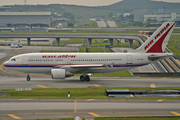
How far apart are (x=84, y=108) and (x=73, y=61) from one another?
1752 cm

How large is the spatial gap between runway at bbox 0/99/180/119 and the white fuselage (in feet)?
44.0

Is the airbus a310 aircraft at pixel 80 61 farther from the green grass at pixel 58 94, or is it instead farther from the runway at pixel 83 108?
the green grass at pixel 58 94

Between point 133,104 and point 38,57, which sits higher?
point 38,57

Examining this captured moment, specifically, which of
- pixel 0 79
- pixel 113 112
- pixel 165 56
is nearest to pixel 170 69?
pixel 165 56

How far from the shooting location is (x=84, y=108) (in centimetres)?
2916

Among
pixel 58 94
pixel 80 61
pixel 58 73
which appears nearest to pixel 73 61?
pixel 80 61

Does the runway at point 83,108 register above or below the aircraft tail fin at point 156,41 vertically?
below

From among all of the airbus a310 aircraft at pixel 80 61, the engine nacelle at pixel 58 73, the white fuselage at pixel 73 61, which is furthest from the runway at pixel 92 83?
the white fuselage at pixel 73 61

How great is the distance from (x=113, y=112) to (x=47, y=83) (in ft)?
62.4

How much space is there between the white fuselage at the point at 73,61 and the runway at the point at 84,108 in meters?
13.4

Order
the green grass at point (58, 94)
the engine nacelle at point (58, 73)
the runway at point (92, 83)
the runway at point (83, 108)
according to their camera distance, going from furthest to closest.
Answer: the engine nacelle at point (58, 73) < the runway at point (92, 83) < the green grass at point (58, 94) < the runway at point (83, 108)

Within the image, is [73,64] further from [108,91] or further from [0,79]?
[0,79]

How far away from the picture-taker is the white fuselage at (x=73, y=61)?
45188 mm

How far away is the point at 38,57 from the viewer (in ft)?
149
